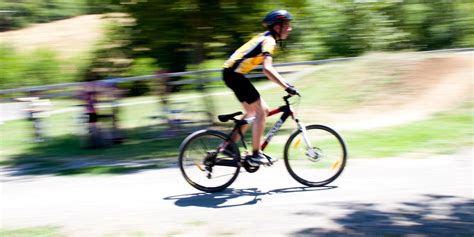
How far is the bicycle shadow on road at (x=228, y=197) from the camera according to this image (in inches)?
265

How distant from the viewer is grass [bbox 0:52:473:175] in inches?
354

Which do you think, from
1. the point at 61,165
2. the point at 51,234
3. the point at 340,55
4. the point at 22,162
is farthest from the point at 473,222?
the point at 340,55

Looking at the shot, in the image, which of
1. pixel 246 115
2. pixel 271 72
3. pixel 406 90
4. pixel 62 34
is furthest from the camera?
pixel 62 34

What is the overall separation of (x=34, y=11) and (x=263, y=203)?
31202mm

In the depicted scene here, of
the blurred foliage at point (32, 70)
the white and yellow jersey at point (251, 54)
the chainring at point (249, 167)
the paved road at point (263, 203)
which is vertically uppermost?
the blurred foliage at point (32, 70)

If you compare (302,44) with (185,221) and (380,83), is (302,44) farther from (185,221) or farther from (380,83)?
(185,221)

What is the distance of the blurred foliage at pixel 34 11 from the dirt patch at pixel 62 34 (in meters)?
0.38

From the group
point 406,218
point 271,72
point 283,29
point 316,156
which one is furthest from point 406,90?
point 406,218

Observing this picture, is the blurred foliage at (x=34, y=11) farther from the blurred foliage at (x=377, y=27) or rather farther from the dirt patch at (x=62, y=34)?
the blurred foliage at (x=377, y=27)

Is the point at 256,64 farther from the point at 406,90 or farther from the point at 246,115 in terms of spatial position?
the point at 406,90

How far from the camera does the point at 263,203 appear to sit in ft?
21.8

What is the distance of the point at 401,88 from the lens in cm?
1299

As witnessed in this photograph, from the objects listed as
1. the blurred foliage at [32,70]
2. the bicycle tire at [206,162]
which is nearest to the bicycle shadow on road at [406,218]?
the bicycle tire at [206,162]

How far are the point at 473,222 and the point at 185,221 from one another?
2.67 m
